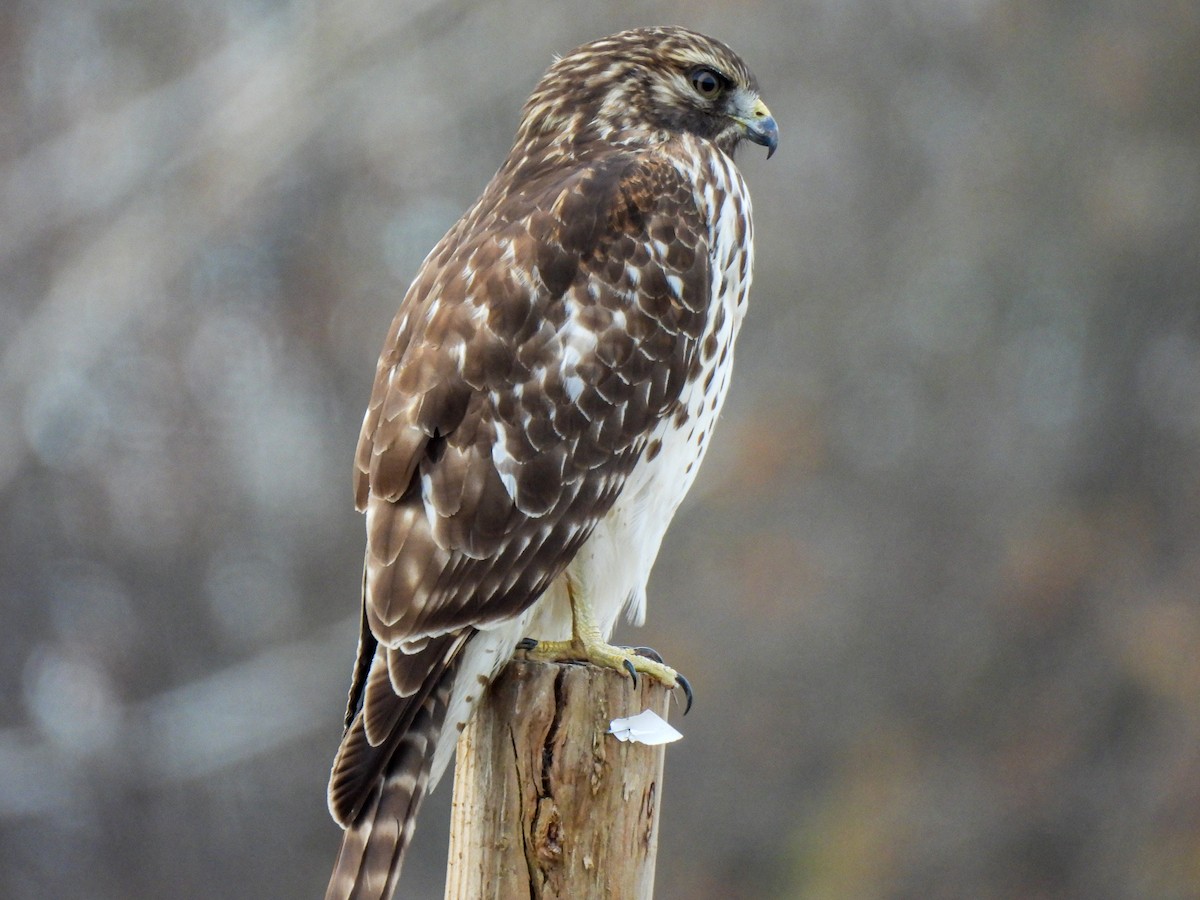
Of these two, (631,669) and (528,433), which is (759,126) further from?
(631,669)

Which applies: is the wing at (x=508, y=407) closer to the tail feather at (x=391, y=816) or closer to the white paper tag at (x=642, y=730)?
the tail feather at (x=391, y=816)

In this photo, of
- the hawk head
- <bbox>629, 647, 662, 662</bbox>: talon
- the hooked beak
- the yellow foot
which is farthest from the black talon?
the hooked beak

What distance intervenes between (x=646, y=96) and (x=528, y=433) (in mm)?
859

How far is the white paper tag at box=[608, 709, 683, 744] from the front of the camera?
8.30ft

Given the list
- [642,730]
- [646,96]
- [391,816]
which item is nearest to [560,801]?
[642,730]

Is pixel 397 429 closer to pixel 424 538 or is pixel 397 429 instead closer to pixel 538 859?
pixel 424 538

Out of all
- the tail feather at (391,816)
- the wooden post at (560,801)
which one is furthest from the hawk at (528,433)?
the wooden post at (560,801)

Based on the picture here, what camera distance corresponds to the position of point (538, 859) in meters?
2.49

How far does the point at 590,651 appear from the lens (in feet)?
9.36

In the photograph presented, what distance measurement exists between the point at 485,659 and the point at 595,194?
2.85 ft

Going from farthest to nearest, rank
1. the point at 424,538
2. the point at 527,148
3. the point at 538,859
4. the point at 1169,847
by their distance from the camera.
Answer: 1. the point at 1169,847
2. the point at 527,148
3. the point at 424,538
4. the point at 538,859

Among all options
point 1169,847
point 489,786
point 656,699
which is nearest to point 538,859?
point 489,786

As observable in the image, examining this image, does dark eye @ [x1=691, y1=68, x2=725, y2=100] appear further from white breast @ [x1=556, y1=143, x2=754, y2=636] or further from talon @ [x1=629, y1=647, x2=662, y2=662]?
talon @ [x1=629, y1=647, x2=662, y2=662]

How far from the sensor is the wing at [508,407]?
8.65ft
